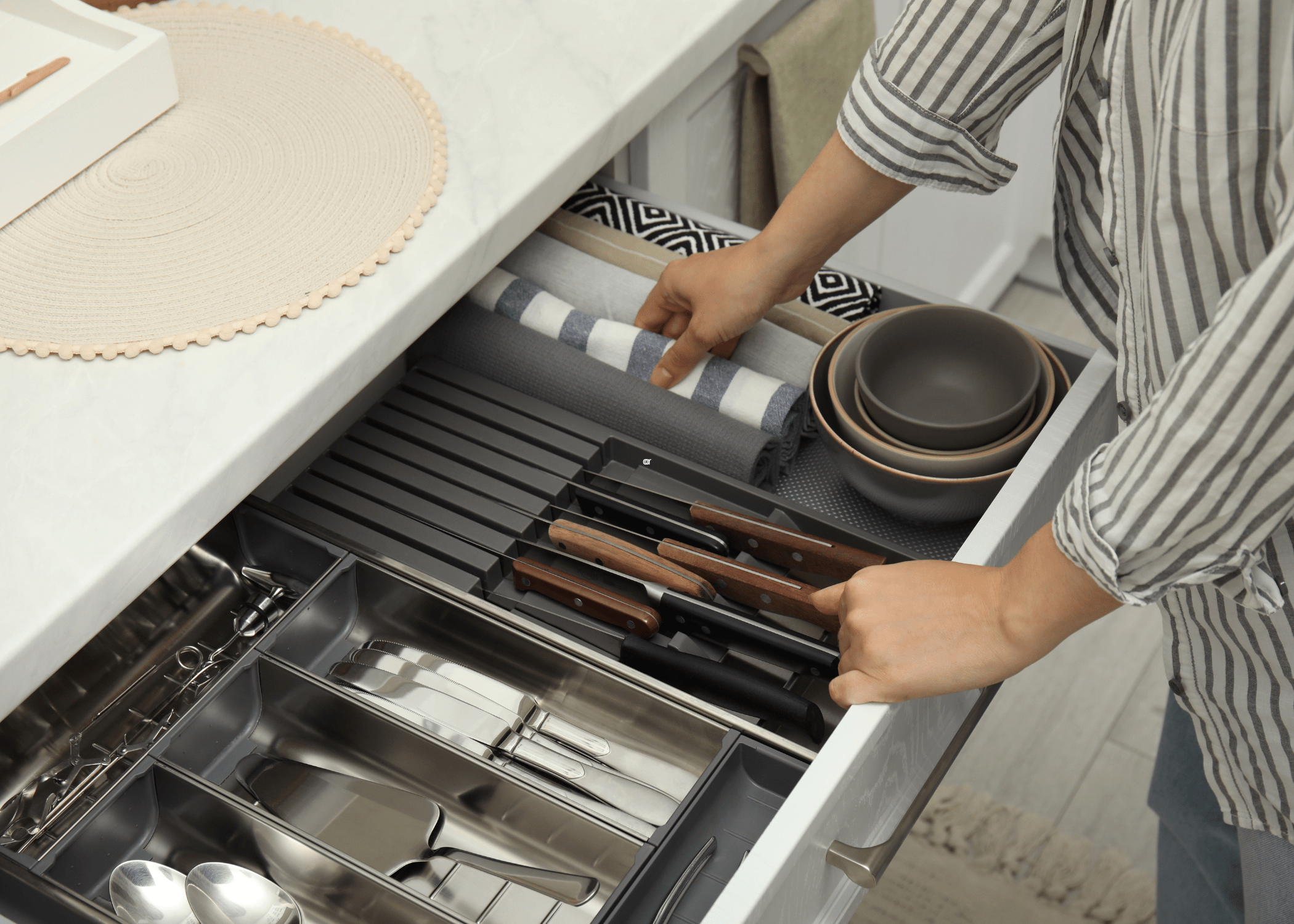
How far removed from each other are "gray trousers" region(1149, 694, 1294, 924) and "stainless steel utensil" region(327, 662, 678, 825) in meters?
0.39

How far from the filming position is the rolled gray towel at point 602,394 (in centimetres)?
91

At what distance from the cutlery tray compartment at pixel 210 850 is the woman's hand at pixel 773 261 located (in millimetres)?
457

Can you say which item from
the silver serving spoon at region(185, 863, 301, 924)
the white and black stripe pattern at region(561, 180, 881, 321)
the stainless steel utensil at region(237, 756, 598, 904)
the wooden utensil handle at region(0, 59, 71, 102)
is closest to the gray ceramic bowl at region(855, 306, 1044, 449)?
the white and black stripe pattern at region(561, 180, 881, 321)

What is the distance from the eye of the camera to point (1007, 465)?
33.7 inches

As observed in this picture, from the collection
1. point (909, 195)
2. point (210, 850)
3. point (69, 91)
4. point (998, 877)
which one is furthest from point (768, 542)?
point (909, 195)

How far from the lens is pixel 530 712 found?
2.67 ft

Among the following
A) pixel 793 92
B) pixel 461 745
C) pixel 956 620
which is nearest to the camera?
pixel 956 620

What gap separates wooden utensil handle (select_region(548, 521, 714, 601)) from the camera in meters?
0.82

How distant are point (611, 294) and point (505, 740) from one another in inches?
16.8

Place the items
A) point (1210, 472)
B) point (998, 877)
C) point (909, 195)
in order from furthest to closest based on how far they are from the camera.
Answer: point (909, 195) < point (998, 877) < point (1210, 472)

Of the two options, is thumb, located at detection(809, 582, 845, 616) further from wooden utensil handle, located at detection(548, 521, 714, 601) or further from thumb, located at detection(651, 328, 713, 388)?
thumb, located at detection(651, 328, 713, 388)

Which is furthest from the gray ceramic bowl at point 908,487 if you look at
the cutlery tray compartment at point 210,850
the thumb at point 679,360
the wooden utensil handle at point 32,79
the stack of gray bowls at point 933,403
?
the wooden utensil handle at point 32,79

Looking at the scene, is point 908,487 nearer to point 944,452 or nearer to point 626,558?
point 944,452

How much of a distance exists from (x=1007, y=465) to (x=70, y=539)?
2.09 feet
